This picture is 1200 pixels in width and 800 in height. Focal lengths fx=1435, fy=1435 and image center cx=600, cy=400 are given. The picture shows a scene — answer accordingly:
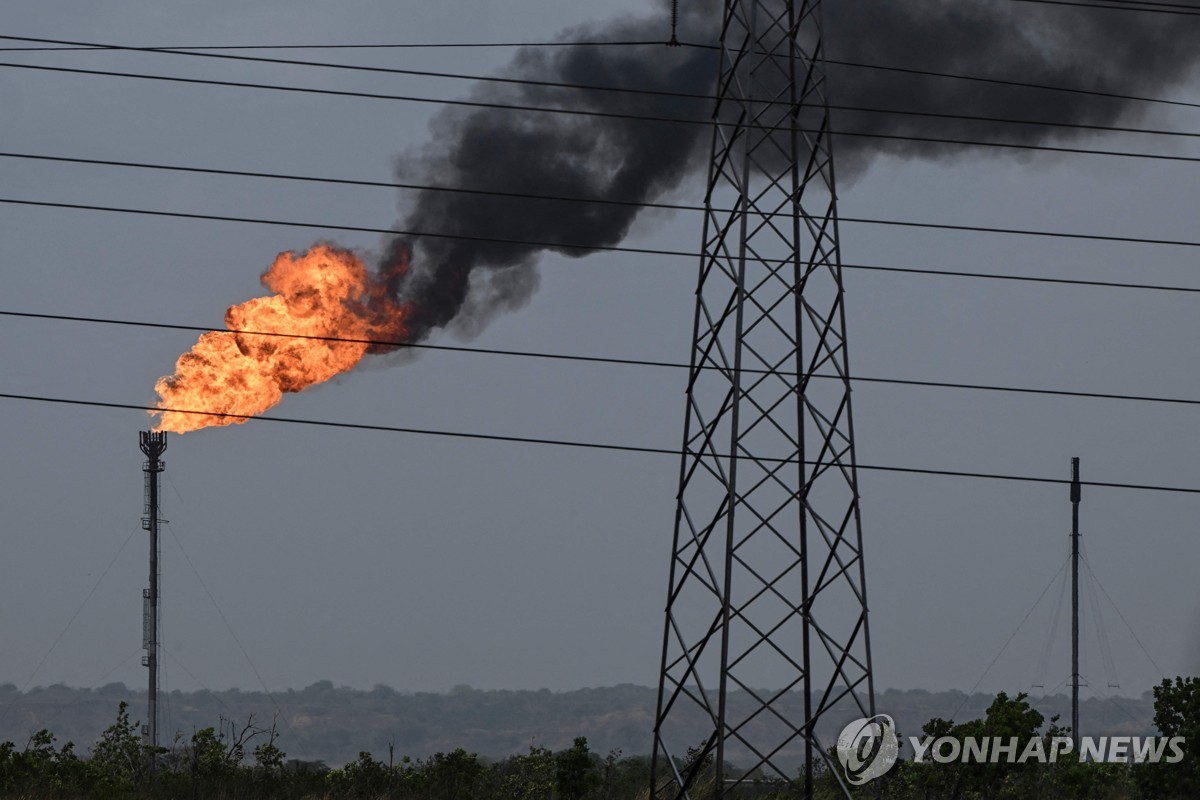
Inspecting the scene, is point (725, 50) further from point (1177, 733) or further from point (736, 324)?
point (1177, 733)

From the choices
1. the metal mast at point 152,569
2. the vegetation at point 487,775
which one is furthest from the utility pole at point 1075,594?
the metal mast at point 152,569

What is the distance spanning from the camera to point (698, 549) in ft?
81.1

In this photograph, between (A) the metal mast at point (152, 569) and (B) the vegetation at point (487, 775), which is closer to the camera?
(B) the vegetation at point (487, 775)

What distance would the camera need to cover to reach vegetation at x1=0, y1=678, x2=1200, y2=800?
1324 inches

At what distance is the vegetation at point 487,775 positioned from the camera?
110ft

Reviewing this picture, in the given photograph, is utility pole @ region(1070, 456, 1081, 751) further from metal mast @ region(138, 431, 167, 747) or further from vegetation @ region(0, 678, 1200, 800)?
metal mast @ region(138, 431, 167, 747)

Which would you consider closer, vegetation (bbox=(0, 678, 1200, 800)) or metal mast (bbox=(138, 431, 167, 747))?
vegetation (bbox=(0, 678, 1200, 800))

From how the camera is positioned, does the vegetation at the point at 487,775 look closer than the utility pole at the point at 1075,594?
Yes

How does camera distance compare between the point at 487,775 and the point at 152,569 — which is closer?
the point at 487,775

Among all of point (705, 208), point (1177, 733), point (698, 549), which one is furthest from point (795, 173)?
point (1177, 733)

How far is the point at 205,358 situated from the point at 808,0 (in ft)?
61.2

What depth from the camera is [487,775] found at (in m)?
40.1

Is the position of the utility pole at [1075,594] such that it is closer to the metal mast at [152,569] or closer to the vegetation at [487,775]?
the vegetation at [487,775]

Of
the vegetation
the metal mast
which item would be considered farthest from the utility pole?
the metal mast
